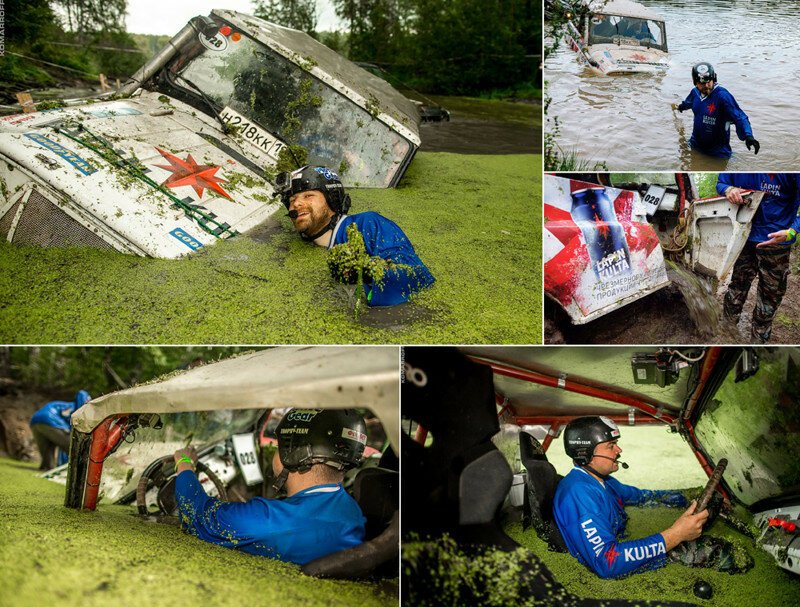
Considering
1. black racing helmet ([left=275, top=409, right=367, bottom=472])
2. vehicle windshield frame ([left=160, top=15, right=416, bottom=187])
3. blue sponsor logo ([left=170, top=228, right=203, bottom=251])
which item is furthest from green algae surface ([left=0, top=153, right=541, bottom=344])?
black racing helmet ([left=275, top=409, right=367, bottom=472])

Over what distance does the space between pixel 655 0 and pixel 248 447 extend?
8.51 feet

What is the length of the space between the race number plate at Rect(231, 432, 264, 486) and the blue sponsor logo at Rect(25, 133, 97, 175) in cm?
130

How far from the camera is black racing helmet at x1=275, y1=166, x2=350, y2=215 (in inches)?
108

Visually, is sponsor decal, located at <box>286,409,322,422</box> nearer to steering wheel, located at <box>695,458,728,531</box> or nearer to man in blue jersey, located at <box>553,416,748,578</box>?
man in blue jersey, located at <box>553,416,748,578</box>

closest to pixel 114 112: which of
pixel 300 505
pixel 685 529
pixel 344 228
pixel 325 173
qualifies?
pixel 325 173

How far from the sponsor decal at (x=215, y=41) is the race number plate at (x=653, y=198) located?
216 cm

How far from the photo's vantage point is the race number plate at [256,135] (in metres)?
3.27

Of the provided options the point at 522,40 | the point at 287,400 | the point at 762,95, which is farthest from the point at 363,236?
the point at 522,40

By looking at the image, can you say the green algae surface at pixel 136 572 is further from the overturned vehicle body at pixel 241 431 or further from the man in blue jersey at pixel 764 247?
the man in blue jersey at pixel 764 247

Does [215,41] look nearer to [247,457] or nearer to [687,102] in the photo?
[247,457]

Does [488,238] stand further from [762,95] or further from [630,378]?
[630,378]

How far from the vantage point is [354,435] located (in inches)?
78.7

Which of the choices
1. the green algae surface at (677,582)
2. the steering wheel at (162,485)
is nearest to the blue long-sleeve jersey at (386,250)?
the steering wheel at (162,485)

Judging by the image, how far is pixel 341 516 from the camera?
181cm
